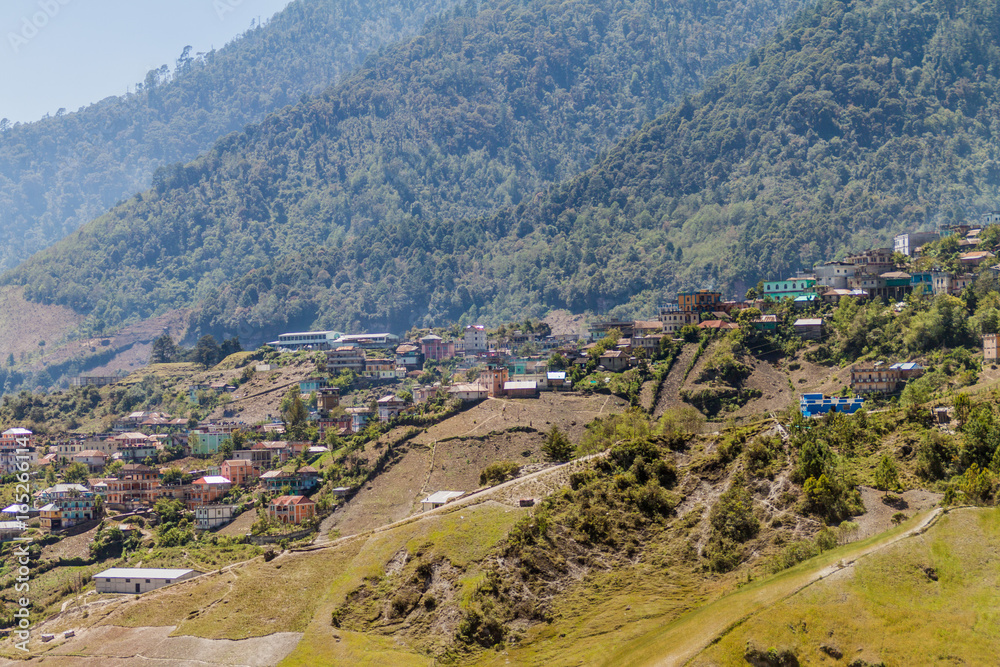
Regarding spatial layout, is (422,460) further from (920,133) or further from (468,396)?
(920,133)

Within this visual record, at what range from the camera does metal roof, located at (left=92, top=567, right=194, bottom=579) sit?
7225cm

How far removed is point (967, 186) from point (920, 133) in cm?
1790

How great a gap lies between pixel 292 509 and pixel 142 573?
13.7 metres

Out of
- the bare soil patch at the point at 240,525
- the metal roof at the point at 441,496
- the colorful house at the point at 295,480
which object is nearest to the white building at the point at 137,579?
the bare soil patch at the point at 240,525

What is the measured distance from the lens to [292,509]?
8431 cm

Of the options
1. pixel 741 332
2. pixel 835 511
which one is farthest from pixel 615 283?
pixel 835 511

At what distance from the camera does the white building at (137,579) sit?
71438mm

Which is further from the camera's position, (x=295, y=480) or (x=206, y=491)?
(x=206, y=491)

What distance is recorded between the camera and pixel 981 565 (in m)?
36.7

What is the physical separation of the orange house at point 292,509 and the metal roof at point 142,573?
11.3 meters

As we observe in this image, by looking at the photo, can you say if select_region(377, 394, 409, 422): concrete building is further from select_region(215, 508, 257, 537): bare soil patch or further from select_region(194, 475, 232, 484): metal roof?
select_region(215, 508, 257, 537): bare soil patch

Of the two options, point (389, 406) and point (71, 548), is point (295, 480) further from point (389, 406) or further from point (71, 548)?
point (389, 406)

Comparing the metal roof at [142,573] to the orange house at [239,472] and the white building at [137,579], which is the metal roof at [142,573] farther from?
the orange house at [239,472]

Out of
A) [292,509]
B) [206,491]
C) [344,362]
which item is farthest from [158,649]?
[344,362]
